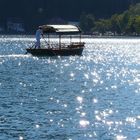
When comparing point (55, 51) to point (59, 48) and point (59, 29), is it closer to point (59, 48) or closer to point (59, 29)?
point (59, 48)

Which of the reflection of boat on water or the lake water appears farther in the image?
the reflection of boat on water

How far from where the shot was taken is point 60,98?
60.6m

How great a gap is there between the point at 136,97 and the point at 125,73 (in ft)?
105

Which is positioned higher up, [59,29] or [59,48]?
[59,29]

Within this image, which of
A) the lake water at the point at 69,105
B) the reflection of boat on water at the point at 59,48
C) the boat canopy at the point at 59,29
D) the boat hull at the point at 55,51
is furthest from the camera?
the boat canopy at the point at 59,29

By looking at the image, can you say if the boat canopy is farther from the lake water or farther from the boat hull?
the lake water

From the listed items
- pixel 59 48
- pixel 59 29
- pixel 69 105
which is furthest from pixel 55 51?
pixel 69 105

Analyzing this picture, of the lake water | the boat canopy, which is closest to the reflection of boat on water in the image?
the boat canopy

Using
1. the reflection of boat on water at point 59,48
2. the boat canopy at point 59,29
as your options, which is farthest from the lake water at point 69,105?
the boat canopy at point 59,29

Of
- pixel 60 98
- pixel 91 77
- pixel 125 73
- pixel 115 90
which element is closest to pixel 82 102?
pixel 60 98

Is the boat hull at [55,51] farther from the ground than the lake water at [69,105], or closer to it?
closer to it

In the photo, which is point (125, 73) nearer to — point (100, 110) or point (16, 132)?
point (100, 110)

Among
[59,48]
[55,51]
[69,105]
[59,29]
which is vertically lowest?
[55,51]

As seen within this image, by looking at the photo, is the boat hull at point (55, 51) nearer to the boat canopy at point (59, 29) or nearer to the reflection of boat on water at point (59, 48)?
the reflection of boat on water at point (59, 48)
